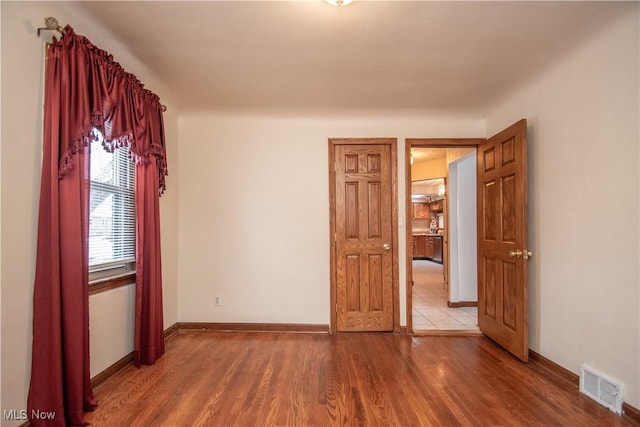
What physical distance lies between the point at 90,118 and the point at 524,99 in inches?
139

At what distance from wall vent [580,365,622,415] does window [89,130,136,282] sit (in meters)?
3.59

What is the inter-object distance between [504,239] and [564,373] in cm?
116

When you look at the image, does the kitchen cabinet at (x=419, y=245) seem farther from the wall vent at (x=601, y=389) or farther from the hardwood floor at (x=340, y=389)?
the wall vent at (x=601, y=389)

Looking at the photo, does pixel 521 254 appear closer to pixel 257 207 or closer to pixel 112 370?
pixel 257 207

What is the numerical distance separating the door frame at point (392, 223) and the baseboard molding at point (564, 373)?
1.29 metres

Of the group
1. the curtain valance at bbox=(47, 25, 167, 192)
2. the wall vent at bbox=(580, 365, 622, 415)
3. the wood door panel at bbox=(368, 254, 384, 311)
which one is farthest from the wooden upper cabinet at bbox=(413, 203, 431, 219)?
the curtain valance at bbox=(47, 25, 167, 192)

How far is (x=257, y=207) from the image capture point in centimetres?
362

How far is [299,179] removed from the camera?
362 cm

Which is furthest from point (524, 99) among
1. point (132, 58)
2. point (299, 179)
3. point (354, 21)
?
point (132, 58)

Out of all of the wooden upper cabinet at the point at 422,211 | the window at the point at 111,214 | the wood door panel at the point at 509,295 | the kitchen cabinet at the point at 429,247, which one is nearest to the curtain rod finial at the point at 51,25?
the window at the point at 111,214

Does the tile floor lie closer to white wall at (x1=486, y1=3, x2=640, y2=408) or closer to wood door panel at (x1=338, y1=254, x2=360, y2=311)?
wood door panel at (x1=338, y1=254, x2=360, y2=311)

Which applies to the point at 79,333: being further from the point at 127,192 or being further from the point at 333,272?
the point at 333,272

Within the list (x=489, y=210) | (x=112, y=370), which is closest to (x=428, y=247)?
(x=489, y=210)

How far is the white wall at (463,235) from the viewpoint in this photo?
4.68 m
